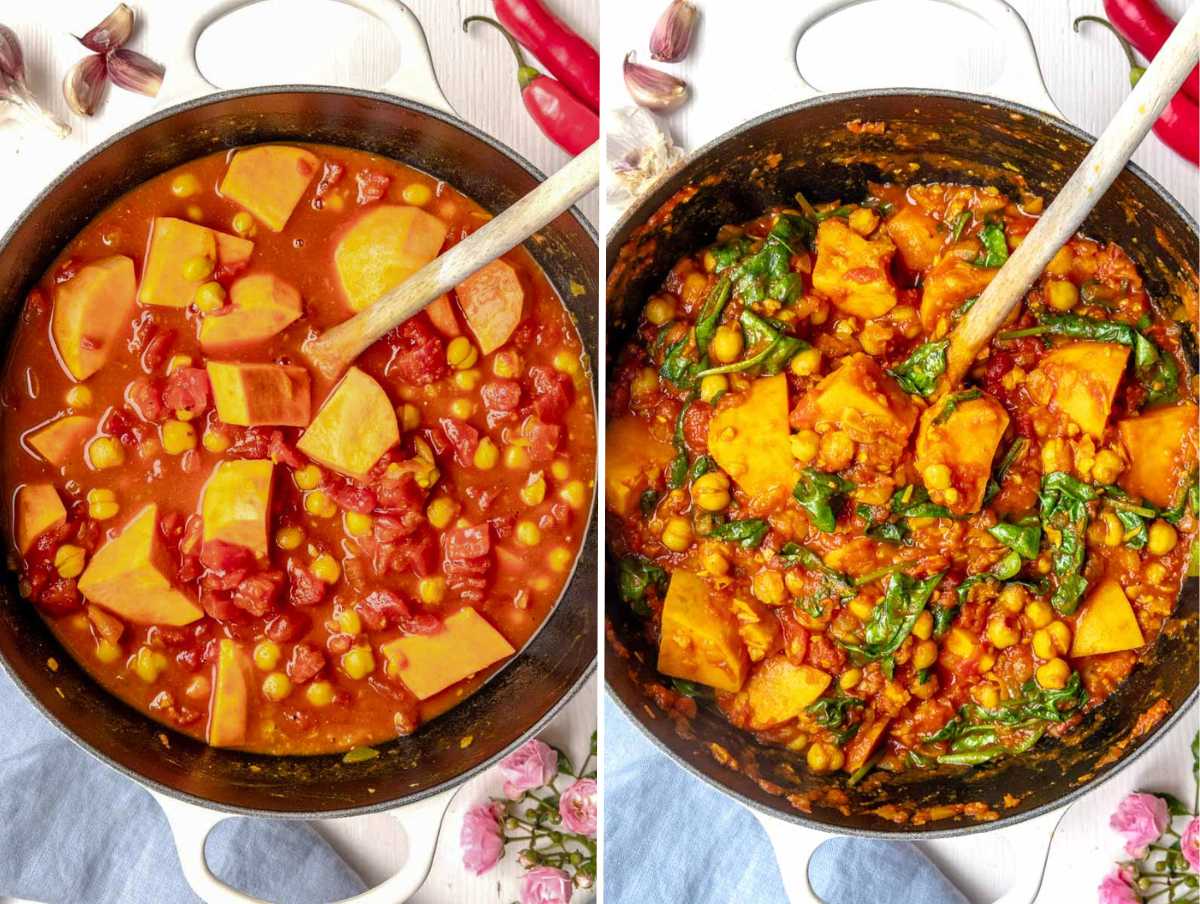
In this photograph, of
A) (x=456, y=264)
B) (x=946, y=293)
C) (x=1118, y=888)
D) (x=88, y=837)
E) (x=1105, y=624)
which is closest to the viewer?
(x=456, y=264)

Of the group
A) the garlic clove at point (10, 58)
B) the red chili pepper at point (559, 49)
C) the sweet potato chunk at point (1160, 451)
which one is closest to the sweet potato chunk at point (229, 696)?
the garlic clove at point (10, 58)

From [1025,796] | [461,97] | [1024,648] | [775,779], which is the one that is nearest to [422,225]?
[461,97]

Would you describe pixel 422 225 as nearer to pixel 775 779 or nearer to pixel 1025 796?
pixel 775 779

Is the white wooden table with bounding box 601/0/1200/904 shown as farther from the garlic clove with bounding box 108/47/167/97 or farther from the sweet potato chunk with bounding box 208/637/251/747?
the sweet potato chunk with bounding box 208/637/251/747

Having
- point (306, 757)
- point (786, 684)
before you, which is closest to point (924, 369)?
point (786, 684)

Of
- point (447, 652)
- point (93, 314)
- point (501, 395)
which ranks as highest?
point (501, 395)

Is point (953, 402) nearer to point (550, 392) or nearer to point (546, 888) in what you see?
point (550, 392)


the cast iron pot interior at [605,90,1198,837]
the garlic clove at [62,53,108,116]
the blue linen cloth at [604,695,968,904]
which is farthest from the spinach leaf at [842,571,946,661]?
the garlic clove at [62,53,108,116]

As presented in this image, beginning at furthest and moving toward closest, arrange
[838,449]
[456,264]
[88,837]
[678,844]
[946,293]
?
[88,837], [946,293], [678,844], [838,449], [456,264]
